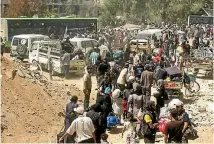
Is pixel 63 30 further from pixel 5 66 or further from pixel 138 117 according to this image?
pixel 138 117

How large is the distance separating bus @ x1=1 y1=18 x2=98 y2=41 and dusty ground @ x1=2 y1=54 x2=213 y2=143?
15.7 meters

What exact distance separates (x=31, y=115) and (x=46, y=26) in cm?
2131

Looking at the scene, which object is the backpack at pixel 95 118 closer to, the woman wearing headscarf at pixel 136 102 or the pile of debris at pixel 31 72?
the woman wearing headscarf at pixel 136 102

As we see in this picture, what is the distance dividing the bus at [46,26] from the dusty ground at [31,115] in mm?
15702

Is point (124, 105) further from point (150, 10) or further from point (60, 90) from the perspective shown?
point (150, 10)

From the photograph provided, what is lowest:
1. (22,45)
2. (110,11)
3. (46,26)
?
(22,45)

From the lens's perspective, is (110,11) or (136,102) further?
(110,11)

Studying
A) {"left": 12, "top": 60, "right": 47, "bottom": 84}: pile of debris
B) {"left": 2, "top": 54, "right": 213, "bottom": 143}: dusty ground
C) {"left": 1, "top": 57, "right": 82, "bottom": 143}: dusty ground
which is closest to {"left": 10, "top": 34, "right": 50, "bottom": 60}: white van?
{"left": 12, "top": 60, "right": 47, "bottom": 84}: pile of debris

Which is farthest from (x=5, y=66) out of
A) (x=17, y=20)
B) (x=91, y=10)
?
(x=91, y=10)

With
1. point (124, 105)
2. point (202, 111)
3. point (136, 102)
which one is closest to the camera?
point (136, 102)

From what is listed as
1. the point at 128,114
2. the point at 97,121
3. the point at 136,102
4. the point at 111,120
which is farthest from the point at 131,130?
the point at 111,120

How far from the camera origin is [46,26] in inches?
1300

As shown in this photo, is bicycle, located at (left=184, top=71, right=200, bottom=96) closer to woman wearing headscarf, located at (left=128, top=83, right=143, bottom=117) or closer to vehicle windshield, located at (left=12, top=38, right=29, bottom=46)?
woman wearing headscarf, located at (left=128, top=83, right=143, bottom=117)

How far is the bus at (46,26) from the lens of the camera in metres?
30.5
